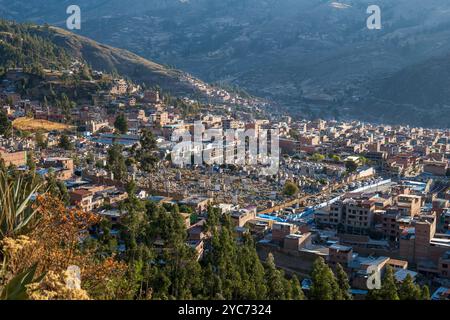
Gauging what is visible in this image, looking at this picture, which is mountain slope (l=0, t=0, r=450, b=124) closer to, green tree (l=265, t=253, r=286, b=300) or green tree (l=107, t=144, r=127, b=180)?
green tree (l=107, t=144, r=127, b=180)

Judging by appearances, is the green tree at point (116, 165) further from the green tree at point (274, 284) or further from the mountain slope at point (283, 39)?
the mountain slope at point (283, 39)

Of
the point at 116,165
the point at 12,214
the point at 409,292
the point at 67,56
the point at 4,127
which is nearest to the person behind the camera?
the point at 12,214

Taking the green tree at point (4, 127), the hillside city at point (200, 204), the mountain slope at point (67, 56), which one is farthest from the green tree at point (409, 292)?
the mountain slope at point (67, 56)

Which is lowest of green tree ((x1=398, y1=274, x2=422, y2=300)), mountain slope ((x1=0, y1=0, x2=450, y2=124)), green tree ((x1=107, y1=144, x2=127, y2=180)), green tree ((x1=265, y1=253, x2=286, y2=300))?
green tree ((x1=265, y1=253, x2=286, y2=300))

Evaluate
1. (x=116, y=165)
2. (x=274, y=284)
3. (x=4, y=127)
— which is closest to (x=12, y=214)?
(x=274, y=284)

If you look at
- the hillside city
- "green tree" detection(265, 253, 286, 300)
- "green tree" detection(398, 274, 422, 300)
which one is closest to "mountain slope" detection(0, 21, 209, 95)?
the hillside city

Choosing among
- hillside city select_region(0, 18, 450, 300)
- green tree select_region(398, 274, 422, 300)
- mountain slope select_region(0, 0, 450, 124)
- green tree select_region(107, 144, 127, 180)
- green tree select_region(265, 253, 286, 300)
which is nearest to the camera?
hillside city select_region(0, 18, 450, 300)

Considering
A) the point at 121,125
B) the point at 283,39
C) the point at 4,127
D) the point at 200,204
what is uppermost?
the point at 283,39

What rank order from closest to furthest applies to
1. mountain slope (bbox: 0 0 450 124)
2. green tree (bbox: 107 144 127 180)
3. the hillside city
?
the hillside city → green tree (bbox: 107 144 127 180) → mountain slope (bbox: 0 0 450 124)

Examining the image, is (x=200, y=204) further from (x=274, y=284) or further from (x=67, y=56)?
(x=67, y=56)
